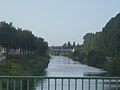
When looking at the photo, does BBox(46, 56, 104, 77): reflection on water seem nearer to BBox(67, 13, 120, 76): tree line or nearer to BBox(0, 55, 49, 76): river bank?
BBox(0, 55, 49, 76): river bank

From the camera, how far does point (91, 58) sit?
4058 inches

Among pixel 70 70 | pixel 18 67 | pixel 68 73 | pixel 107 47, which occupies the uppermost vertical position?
pixel 107 47

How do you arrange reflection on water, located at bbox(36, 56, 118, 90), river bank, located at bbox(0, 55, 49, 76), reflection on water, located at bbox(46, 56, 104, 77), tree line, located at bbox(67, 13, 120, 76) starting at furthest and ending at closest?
tree line, located at bbox(67, 13, 120, 76), reflection on water, located at bbox(46, 56, 104, 77), river bank, located at bbox(0, 55, 49, 76), reflection on water, located at bbox(36, 56, 118, 90)

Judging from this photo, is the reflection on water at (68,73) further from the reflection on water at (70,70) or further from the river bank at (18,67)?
the river bank at (18,67)

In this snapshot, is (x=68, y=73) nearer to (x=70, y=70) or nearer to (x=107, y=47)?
(x=70, y=70)

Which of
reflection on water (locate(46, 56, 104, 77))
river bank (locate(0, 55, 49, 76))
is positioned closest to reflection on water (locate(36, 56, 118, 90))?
reflection on water (locate(46, 56, 104, 77))

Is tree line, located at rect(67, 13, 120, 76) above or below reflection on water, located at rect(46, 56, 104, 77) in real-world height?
above

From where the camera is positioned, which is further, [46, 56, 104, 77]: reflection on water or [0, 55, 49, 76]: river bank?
[46, 56, 104, 77]: reflection on water

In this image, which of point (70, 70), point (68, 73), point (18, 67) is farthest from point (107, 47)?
point (18, 67)

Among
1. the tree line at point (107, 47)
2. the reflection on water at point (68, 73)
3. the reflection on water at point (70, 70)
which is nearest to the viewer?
the reflection on water at point (68, 73)

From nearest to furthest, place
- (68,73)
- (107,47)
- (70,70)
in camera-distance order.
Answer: (68,73)
(70,70)
(107,47)

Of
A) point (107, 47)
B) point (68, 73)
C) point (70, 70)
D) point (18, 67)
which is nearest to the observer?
point (18, 67)

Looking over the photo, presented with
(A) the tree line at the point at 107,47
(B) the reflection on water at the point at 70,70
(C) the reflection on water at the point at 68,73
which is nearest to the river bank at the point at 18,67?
(C) the reflection on water at the point at 68,73

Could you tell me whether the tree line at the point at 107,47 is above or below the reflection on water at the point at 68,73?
above
